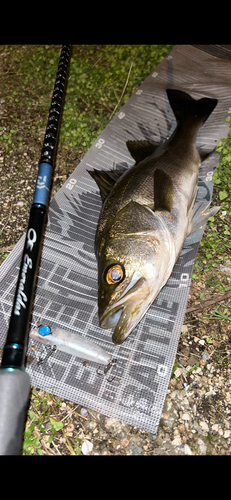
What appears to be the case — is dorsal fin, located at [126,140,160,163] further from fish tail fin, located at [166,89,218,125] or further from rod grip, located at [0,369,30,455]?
rod grip, located at [0,369,30,455]

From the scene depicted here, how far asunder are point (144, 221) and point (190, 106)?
1908mm

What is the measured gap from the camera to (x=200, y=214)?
134 inches

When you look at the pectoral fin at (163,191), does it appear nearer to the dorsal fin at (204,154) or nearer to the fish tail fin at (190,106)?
the dorsal fin at (204,154)

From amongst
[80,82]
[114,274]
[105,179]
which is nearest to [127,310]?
[114,274]

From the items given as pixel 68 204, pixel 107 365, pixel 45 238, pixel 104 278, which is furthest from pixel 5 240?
pixel 107 365

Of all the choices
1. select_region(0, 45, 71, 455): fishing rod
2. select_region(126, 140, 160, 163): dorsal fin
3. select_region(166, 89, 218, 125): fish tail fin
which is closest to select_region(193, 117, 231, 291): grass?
select_region(166, 89, 218, 125): fish tail fin

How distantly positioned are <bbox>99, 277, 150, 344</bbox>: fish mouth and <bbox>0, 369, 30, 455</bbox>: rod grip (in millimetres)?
765

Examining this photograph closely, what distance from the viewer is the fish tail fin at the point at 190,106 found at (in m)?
3.93

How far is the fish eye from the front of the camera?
8.54 ft

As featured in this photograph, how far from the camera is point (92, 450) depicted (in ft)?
8.19

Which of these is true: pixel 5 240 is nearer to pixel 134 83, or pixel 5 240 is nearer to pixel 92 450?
pixel 92 450

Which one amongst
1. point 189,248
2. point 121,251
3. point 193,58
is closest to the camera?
point 121,251

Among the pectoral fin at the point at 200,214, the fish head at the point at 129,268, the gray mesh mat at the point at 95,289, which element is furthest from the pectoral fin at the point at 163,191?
the gray mesh mat at the point at 95,289

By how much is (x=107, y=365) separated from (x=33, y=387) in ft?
1.90
